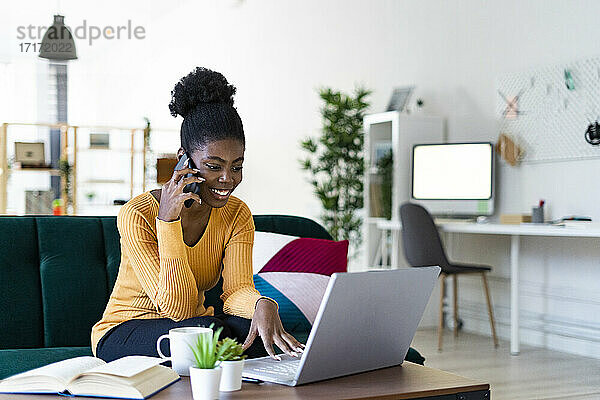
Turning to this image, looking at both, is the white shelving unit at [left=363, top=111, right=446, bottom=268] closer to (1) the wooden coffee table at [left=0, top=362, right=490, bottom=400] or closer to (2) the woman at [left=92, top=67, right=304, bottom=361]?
(2) the woman at [left=92, top=67, right=304, bottom=361]

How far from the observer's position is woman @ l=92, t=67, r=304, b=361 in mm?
1801

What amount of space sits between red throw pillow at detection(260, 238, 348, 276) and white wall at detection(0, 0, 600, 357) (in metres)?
2.45

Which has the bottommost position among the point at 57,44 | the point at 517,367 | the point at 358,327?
the point at 517,367

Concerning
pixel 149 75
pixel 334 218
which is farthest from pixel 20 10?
pixel 334 218

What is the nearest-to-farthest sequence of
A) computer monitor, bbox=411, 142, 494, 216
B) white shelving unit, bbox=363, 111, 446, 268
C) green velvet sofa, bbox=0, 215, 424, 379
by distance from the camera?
green velvet sofa, bbox=0, 215, 424, 379 < computer monitor, bbox=411, 142, 494, 216 < white shelving unit, bbox=363, 111, 446, 268

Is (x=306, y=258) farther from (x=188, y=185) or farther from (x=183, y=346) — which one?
(x=183, y=346)

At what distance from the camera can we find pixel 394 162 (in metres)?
5.57

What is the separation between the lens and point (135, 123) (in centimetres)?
1123

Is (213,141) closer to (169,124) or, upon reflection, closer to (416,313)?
(416,313)

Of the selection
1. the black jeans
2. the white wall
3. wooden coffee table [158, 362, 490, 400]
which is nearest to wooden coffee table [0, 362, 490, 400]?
wooden coffee table [158, 362, 490, 400]

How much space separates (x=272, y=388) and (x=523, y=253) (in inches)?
157

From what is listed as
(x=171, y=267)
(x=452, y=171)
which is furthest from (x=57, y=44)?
(x=171, y=267)

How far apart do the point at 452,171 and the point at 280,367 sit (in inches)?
155

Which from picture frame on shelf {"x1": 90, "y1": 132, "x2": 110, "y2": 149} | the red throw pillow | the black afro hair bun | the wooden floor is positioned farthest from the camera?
picture frame on shelf {"x1": 90, "y1": 132, "x2": 110, "y2": 149}
